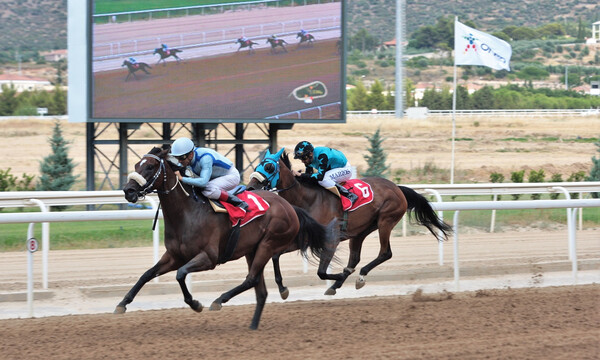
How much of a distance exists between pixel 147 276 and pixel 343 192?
2441 millimetres

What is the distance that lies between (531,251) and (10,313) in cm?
508

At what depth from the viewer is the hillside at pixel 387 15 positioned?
3263 inches

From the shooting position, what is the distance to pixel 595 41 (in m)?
83.6

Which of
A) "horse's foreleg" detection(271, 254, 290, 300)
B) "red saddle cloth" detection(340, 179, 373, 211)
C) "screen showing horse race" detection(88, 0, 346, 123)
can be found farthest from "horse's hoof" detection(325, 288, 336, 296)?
"screen showing horse race" detection(88, 0, 346, 123)

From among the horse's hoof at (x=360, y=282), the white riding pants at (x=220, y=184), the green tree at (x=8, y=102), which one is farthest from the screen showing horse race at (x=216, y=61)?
the green tree at (x=8, y=102)

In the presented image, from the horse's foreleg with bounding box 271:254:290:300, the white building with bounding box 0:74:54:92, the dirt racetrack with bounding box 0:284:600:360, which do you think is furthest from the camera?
the white building with bounding box 0:74:54:92

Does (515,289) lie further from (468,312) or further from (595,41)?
(595,41)

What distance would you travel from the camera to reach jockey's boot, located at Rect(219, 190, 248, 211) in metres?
5.96

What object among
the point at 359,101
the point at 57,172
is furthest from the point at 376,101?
the point at 57,172

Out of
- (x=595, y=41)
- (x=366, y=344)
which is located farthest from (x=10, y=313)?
(x=595, y=41)

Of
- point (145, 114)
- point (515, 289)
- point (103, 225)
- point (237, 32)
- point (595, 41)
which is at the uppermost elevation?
point (595, 41)

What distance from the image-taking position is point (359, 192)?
7.81m

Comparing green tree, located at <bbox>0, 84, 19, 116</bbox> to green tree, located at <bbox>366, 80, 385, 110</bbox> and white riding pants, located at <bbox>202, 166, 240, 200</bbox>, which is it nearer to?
green tree, located at <bbox>366, 80, 385, 110</bbox>

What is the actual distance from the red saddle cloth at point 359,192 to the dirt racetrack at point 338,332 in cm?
96
